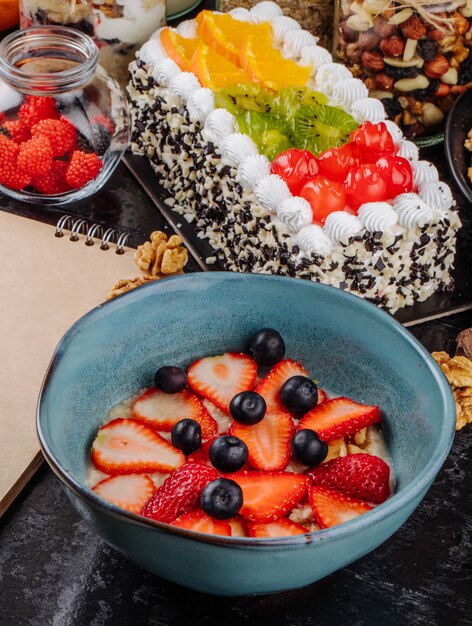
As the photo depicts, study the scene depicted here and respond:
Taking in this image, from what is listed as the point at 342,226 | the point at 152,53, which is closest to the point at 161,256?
the point at 342,226

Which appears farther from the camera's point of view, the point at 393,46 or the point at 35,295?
the point at 393,46

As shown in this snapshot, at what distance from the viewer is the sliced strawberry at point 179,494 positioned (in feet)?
3.31

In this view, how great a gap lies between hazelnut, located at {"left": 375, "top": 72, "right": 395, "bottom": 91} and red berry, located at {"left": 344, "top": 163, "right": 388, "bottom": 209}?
33 centimetres

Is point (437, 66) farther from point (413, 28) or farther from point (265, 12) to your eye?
point (265, 12)

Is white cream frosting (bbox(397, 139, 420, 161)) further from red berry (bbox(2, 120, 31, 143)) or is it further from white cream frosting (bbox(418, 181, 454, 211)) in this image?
red berry (bbox(2, 120, 31, 143))

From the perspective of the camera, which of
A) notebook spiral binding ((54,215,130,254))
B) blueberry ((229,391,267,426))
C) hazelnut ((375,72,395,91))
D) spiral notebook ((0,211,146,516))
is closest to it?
blueberry ((229,391,267,426))

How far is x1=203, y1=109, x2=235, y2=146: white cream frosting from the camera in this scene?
1496 mm

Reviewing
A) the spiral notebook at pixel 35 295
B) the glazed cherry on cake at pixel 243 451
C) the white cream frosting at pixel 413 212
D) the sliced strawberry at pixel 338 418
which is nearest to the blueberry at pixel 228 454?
the glazed cherry on cake at pixel 243 451

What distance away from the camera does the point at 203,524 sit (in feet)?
3.21

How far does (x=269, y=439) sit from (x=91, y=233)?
59cm

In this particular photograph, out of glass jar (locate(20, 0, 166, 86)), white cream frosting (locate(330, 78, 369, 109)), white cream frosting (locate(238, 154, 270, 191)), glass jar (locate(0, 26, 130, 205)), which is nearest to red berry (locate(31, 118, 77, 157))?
glass jar (locate(0, 26, 130, 205))

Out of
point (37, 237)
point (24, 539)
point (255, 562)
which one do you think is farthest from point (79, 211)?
point (255, 562)

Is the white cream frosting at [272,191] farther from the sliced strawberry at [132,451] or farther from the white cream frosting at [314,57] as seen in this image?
the sliced strawberry at [132,451]

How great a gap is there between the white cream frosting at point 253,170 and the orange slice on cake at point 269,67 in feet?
0.58
